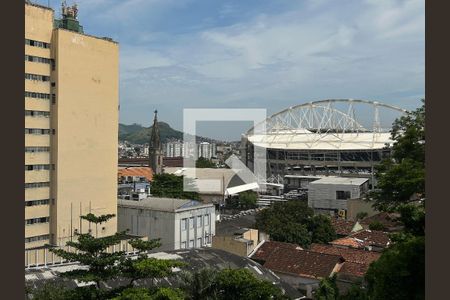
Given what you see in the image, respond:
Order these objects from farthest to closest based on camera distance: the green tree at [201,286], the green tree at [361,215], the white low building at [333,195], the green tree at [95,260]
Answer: the white low building at [333,195], the green tree at [361,215], the green tree at [201,286], the green tree at [95,260]

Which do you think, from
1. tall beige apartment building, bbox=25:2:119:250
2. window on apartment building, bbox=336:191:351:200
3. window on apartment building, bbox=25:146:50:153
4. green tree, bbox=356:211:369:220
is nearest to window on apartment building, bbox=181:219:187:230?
tall beige apartment building, bbox=25:2:119:250

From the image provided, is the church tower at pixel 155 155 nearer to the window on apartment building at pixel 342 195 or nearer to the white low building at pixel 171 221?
the window on apartment building at pixel 342 195

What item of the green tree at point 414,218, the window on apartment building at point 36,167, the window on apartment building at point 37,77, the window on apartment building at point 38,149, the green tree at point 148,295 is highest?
the window on apartment building at point 37,77

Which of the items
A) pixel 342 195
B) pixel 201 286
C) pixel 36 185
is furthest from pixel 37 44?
pixel 342 195

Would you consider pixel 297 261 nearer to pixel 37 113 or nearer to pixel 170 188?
pixel 37 113

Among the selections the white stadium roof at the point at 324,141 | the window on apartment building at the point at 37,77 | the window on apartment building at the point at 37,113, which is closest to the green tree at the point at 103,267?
the window on apartment building at the point at 37,113

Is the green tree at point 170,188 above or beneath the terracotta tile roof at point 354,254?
above

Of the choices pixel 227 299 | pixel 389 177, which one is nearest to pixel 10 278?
pixel 389 177

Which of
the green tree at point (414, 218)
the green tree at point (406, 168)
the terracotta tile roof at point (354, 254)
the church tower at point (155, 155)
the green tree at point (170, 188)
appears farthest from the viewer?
the church tower at point (155, 155)
